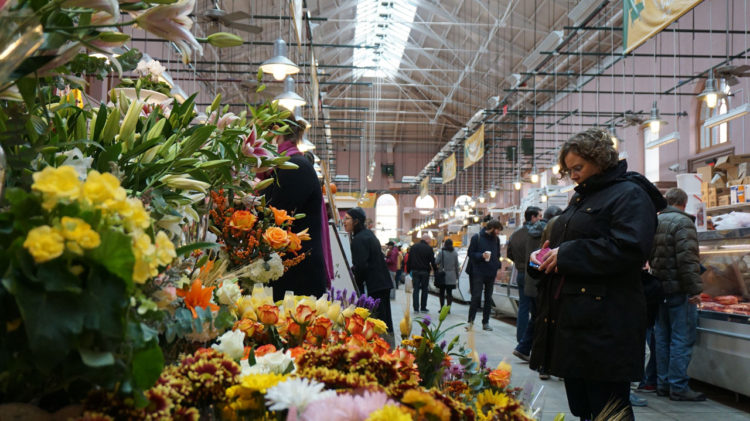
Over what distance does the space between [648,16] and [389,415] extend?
610cm

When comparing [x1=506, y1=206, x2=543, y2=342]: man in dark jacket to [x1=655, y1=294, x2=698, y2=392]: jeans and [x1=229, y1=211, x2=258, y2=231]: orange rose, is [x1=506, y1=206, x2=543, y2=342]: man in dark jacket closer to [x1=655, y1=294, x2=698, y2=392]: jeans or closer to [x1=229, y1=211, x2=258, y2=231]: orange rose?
[x1=655, y1=294, x2=698, y2=392]: jeans

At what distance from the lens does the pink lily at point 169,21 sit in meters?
0.83

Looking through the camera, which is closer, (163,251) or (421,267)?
(163,251)

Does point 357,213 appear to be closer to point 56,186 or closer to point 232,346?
point 232,346

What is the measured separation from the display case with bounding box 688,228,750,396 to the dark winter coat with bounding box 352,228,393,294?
2624 mm

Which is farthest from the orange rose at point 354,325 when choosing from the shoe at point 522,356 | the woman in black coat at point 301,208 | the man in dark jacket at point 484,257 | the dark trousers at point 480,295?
the man in dark jacket at point 484,257

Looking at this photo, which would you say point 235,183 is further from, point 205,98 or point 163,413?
point 205,98

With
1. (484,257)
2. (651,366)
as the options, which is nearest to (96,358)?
(651,366)

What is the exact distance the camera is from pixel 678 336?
14.3 ft

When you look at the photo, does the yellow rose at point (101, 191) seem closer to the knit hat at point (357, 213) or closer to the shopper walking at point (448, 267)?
A: the knit hat at point (357, 213)

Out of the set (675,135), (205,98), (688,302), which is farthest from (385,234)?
(688,302)

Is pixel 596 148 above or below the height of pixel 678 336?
above

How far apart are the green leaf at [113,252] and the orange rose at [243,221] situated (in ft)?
Result: 4.27

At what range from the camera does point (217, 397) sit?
29.0 inches
